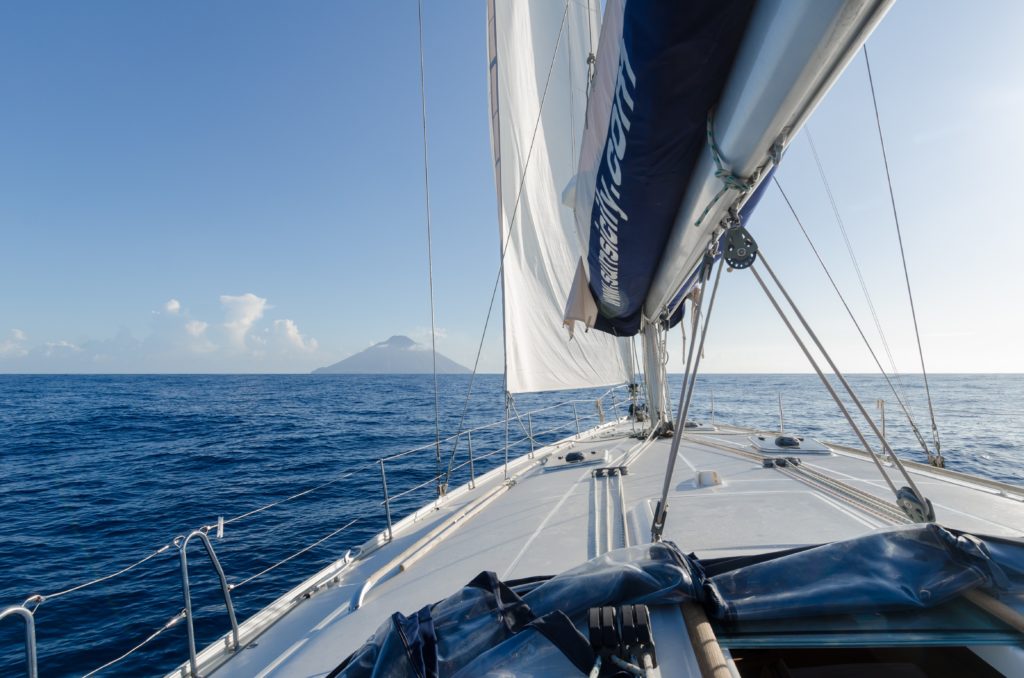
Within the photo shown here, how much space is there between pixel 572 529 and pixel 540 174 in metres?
5.67

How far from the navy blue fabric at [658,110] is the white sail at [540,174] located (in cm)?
396

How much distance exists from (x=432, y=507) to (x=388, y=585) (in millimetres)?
1933

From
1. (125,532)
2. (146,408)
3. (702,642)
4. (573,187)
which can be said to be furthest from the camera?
(146,408)

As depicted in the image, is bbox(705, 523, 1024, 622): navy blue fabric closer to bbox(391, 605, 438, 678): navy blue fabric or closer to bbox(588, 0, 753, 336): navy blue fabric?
bbox(391, 605, 438, 678): navy blue fabric

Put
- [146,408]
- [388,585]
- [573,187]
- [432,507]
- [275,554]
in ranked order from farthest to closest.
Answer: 1. [146,408]
2. [275,554]
3. [432,507]
4. [573,187]
5. [388,585]

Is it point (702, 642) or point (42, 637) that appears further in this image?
point (42, 637)

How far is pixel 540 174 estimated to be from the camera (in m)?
7.19

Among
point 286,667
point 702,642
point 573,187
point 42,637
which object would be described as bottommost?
point 42,637

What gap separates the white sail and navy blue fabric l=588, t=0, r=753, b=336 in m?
3.96

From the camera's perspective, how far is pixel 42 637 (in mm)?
5023

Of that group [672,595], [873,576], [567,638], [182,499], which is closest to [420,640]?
[567,638]

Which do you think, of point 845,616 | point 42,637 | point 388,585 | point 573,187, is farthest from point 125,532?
point 845,616

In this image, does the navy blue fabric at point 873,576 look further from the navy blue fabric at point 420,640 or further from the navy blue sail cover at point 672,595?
the navy blue fabric at point 420,640

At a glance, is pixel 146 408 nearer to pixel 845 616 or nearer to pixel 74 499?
pixel 74 499
